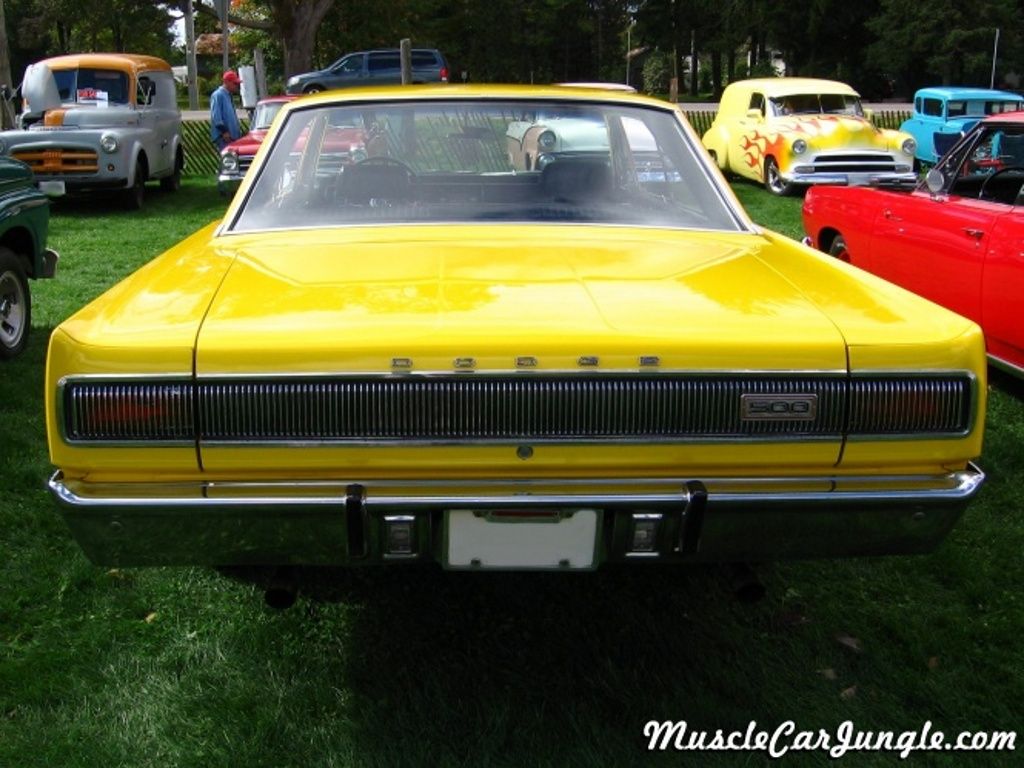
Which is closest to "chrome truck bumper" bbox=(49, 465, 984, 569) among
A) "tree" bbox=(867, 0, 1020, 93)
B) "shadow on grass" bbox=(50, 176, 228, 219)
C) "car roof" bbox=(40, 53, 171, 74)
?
"shadow on grass" bbox=(50, 176, 228, 219)

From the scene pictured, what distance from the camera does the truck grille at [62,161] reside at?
40.6 ft

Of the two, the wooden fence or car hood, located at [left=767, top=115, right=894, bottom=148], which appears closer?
car hood, located at [left=767, top=115, right=894, bottom=148]

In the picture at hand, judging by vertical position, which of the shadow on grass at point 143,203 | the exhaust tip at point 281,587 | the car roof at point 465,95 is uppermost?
the car roof at point 465,95

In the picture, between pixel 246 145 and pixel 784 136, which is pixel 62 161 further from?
pixel 784 136

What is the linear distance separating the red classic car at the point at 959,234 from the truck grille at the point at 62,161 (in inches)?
357

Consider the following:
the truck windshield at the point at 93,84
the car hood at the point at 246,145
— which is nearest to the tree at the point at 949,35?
the car hood at the point at 246,145

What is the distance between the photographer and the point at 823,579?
3.50 meters

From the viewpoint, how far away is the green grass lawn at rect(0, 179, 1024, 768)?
258 centimetres

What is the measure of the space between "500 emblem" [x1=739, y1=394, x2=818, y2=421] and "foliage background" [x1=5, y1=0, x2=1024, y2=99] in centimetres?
Answer: 3187

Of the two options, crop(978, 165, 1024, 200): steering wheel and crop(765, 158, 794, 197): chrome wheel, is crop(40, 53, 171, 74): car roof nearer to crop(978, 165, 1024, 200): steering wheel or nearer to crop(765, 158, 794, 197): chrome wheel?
crop(765, 158, 794, 197): chrome wheel

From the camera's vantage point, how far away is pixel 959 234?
5246 mm

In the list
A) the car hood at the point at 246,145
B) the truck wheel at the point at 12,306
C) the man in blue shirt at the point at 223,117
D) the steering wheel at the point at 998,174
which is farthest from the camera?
the man in blue shirt at the point at 223,117

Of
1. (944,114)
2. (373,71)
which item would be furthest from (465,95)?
(373,71)

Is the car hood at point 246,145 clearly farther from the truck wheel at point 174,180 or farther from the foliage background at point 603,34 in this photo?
the foliage background at point 603,34
